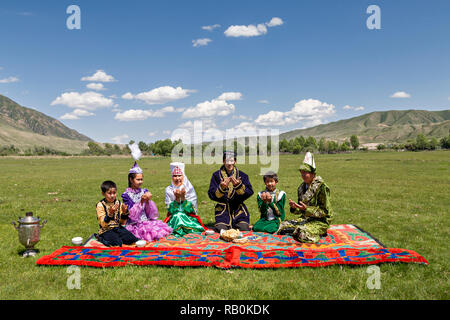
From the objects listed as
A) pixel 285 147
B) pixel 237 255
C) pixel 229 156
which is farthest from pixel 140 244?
pixel 285 147

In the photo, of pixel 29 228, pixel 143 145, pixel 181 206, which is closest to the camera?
pixel 29 228

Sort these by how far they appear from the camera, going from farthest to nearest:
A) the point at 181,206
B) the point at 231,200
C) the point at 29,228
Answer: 1. the point at 231,200
2. the point at 181,206
3. the point at 29,228

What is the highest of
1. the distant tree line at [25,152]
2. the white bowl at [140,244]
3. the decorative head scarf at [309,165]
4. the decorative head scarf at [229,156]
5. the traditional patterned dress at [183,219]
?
the distant tree line at [25,152]

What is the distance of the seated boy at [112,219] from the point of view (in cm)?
722

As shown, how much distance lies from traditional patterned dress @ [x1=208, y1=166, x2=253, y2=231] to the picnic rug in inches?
55.7

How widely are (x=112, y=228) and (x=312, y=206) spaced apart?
523 centimetres

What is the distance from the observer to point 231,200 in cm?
898

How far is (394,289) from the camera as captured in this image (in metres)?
5.21

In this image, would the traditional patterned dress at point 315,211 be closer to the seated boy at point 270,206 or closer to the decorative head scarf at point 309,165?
the decorative head scarf at point 309,165

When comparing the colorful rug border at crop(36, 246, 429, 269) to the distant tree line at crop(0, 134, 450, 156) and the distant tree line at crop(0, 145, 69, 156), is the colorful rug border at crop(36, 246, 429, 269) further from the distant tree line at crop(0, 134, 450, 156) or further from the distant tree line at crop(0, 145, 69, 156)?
the distant tree line at crop(0, 145, 69, 156)

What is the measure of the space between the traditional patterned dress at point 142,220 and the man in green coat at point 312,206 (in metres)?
3.63

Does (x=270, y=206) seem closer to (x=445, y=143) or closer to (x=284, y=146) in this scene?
(x=284, y=146)

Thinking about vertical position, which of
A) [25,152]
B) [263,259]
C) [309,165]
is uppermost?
[25,152]

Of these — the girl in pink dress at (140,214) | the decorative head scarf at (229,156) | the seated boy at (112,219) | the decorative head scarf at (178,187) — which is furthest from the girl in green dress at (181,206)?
the seated boy at (112,219)
